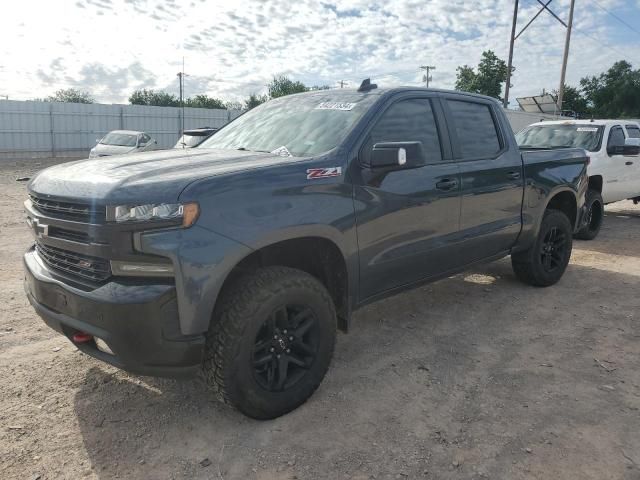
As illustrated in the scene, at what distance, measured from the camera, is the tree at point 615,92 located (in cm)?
5416

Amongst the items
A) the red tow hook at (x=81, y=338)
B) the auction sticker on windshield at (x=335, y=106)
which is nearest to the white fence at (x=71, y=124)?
the auction sticker on windshield at (x=335, y=106)

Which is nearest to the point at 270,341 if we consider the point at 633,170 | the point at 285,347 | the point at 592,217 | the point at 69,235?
the point at 285,347

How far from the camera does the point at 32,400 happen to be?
321 cm

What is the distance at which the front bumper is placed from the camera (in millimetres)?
2490

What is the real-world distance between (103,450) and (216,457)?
590 millimetres

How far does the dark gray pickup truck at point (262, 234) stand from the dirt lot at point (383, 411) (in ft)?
1.09

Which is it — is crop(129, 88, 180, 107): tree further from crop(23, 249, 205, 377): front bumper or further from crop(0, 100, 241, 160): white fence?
crop(23, 249, 205, 377): front bumper

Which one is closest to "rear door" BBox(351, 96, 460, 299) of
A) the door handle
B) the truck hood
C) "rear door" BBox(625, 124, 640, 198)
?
the door handle

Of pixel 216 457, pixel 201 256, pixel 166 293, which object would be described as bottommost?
pixel 216 457

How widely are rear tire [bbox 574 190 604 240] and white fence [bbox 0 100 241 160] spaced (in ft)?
79.6

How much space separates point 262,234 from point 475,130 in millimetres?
2528

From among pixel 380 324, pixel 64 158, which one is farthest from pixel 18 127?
pixel 380 324

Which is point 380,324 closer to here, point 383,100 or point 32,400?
point 383,100

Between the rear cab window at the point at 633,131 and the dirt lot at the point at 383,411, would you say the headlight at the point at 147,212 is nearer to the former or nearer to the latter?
the dirt lot at the point at 383,411
